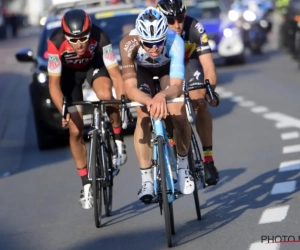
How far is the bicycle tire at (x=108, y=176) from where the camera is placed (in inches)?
353

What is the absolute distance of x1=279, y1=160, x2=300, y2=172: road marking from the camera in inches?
428

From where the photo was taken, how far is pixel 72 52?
29.7 feet

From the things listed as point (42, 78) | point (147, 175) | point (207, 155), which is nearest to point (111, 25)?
point (42, 78)

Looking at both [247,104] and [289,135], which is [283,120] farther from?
[247,104]

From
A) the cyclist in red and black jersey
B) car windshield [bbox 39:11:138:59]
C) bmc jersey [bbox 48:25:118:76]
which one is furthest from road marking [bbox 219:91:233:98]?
bmc jersey [bbox 48:25:118:76]

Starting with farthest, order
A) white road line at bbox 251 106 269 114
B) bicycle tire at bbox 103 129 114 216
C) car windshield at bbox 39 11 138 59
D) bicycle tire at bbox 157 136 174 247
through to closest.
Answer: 1. white road line at bbox 251 106 269 114
2. car windshield at bbox 39 11 138 59
3. bicycle tire at bbox 103 129 114 216
4. bicycle tire at bbox 157 136 174 247

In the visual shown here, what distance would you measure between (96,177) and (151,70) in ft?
3.45

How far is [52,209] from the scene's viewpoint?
384 inches

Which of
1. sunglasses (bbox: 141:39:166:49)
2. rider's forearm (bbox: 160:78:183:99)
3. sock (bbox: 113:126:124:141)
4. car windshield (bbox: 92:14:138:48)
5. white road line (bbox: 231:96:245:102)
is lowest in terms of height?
white road line (bbox: 231:96:245:102)

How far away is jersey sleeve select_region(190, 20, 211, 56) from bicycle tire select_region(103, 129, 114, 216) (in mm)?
1141

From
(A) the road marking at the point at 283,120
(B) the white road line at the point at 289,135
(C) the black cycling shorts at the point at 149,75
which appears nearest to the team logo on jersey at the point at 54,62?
(C) the black cycling shorts at the point at 149,75

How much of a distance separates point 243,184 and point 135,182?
1.31 m

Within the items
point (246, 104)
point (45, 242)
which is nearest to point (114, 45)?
point (246, 104)

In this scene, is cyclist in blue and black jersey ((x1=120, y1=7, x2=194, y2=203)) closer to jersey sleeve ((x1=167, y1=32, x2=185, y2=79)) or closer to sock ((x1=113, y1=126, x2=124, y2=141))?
jersey sleeve ((x1=167, y1=32, x2=185, y2=79))
